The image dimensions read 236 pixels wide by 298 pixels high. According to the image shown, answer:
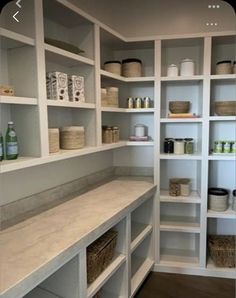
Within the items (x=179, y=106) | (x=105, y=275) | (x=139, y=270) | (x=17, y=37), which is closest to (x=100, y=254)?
(x=105, y=275)

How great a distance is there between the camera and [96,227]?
5.14 feet

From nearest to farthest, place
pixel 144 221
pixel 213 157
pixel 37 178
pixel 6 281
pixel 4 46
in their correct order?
pixel 6 281
pixel 4 46
pixel 37 178
pixel 213 157
pixel 144 221

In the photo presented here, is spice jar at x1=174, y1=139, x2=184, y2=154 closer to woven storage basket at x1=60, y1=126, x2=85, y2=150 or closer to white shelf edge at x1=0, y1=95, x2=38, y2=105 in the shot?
woven storage basket at x1=60, y1=126, x2=85, y2=150

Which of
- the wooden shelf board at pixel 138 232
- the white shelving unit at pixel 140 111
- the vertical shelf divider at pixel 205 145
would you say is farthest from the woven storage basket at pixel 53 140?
the vertical shelf divider at pixel 205 145

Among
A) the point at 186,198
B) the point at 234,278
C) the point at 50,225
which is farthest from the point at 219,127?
the point at 50,225

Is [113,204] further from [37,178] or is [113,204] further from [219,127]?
[219,127]

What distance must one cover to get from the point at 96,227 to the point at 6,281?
1.97 ft

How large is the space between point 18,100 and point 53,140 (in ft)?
1.20

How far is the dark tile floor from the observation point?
2289 mm

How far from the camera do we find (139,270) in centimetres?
240

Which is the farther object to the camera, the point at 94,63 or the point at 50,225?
the point at 94,63

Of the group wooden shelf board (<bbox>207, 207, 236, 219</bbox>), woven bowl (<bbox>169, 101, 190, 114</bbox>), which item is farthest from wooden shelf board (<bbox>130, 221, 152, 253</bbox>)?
woven bowl (<bbox>169, 101, 190, 114</bbox>)

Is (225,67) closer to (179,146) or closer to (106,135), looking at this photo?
(179,146)

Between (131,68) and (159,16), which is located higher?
(159,16)
